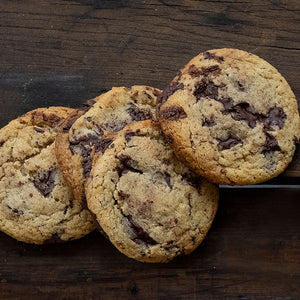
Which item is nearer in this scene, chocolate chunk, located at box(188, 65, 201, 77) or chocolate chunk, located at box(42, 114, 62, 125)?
chocolate chunk, located at box(188, 65, 201, 77)

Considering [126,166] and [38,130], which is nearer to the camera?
[126,166]

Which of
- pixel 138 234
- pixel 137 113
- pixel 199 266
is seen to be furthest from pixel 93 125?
pixel 199 266

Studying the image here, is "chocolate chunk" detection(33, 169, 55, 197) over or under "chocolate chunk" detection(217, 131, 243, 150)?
under

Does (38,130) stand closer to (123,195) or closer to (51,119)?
(51,119)

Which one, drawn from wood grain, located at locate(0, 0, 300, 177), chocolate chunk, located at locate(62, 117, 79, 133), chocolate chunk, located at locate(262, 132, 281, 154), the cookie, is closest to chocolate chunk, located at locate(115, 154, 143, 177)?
the cookie

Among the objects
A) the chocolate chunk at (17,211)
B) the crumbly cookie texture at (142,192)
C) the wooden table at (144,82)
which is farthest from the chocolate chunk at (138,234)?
the chocolate chunk at (17,211)

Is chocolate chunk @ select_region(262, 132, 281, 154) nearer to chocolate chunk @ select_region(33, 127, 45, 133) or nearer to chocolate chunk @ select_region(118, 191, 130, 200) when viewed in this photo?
chocolate chunk @ select_region(118, 191, 130, 200)
